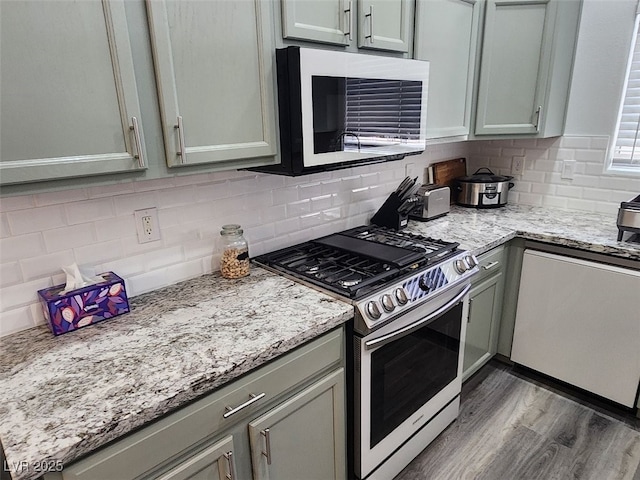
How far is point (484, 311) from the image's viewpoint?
90.1 inches

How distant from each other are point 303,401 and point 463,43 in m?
1.98

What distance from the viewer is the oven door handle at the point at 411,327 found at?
149cm

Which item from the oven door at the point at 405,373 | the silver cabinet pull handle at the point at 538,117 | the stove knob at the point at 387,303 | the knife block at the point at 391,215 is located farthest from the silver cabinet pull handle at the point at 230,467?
the silver cabinet pull handle at the point at 538,117

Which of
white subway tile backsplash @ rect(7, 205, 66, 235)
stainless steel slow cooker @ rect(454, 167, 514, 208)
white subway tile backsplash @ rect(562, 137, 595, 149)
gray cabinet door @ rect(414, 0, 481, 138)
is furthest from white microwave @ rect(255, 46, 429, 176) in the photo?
white subway tile backsplash @ rect(562, 137, 595, 149)

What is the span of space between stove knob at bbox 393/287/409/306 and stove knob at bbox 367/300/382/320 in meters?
0.11

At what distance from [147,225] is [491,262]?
1722mm

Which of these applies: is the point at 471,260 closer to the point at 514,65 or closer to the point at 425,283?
the point at 425,283

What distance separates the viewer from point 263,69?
1.39m

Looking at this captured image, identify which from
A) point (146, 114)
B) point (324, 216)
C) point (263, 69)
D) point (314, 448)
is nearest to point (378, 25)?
point (263, 69)

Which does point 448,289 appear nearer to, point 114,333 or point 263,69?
point 263,69

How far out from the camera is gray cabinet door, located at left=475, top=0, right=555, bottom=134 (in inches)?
88.4

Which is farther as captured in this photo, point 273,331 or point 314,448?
point 314,448

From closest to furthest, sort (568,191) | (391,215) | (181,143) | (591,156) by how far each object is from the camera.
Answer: (181,143) < (391,215) < (591,156) < (568,191)

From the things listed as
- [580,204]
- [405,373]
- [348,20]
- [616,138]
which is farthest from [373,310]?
[616,138]
